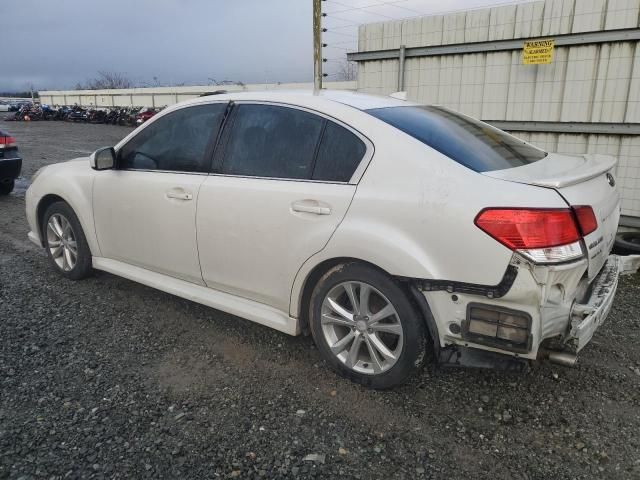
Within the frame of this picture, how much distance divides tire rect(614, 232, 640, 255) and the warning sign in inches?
90.0

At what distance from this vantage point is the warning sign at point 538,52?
634cm

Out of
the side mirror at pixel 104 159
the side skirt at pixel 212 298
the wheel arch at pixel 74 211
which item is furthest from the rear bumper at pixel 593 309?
the wheel arch at pixel 74 211

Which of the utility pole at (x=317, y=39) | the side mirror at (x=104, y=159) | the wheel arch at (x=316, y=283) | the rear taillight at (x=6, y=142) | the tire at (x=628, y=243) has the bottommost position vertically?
the tire at (x=628, y=243)

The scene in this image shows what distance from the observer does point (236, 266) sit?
11.0 ft

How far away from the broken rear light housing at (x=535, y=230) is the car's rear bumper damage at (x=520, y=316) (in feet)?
0.18

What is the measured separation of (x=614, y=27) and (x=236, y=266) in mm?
5261

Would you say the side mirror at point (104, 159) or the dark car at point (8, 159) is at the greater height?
the side mirror at point (104, 159)

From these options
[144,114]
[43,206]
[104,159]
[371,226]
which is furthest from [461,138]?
[144,114]

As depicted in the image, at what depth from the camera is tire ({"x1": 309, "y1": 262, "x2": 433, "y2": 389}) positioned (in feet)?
9.04

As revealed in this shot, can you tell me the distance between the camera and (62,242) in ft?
15.5

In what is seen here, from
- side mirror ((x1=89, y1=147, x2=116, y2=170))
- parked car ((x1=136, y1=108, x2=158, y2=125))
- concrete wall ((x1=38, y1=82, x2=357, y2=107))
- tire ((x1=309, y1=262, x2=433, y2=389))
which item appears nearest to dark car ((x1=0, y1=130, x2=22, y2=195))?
side mirror ((x1=89, y1=147, x2=116, y2=170))

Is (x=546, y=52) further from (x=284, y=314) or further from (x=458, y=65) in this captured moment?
(x=284, y=314)

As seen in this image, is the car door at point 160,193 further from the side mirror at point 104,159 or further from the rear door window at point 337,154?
the rear door window at point 337,154

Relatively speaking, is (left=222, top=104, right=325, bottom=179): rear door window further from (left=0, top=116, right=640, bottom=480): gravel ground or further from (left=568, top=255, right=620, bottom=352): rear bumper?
(left=568, top=255, right=620, bottom=352): rear bumper
